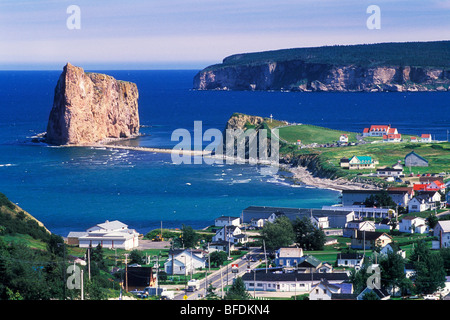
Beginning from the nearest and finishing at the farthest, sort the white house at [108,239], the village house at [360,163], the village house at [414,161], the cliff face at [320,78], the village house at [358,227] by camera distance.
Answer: the white house at [108,239], the village house at [358,227], the village house at [414,161], the village house at [360,163], the cliff face at [320,78]

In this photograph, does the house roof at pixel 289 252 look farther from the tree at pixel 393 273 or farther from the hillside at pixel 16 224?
the hillside at pixel 16 224

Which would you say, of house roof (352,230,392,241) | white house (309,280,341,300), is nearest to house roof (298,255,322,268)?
house roof (352,230,392,241)

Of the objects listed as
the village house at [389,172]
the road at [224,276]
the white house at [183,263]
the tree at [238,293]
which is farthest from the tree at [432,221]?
the village house at [389,172]

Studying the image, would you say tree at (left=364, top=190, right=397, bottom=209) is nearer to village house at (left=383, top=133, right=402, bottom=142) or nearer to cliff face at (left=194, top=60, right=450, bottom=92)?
village house at (left=383, top=133, right=402, bottom=142)

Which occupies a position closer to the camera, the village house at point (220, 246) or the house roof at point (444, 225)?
the house roof at point (444, 225)

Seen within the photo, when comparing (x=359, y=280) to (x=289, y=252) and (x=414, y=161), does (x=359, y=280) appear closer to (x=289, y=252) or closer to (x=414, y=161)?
(x=289, y=252)

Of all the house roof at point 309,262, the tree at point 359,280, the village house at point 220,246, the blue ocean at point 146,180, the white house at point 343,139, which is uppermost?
the tree at point 359,280

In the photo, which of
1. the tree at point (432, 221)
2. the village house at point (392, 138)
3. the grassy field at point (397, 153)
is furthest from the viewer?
the village house at point (392, 138)
